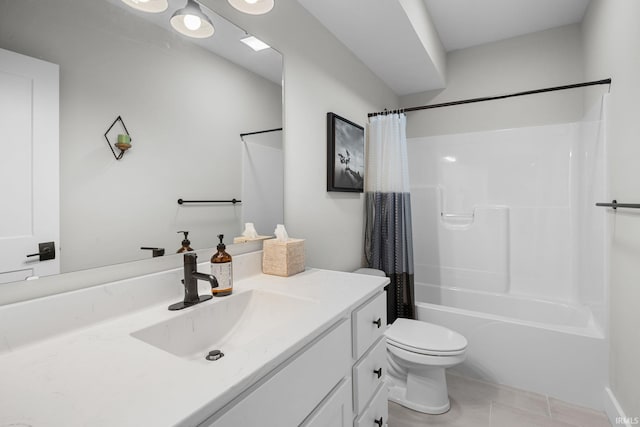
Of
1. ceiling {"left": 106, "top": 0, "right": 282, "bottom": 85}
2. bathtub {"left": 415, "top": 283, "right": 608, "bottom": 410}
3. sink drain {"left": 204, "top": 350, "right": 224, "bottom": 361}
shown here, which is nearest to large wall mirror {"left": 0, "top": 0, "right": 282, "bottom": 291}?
ceiling {"left": 106, "top": 0, "right": 282, "bottom": 85}

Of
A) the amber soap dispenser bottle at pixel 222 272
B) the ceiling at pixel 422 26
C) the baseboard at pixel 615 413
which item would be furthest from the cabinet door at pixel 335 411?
the ceiling at pixel 422 26

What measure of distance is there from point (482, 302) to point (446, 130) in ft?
5.28

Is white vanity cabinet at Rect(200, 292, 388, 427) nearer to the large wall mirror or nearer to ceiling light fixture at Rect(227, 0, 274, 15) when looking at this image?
the large wall mirror

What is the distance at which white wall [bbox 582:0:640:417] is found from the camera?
141 centimetres

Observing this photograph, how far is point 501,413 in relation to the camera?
1.75 metres

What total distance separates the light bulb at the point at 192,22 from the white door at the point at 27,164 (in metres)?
0.50

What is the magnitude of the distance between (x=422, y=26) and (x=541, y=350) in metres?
2.25

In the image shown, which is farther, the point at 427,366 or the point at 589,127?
the point at 589,127

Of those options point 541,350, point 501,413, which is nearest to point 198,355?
point 501,413

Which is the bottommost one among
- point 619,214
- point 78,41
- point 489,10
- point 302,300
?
point 302,300

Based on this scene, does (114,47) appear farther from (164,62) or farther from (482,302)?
(482,302)

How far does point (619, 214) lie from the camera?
1.64 m

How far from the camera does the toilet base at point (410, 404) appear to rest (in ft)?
5.76

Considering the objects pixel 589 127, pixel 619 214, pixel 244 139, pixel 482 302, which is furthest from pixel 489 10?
pixel 482 302
